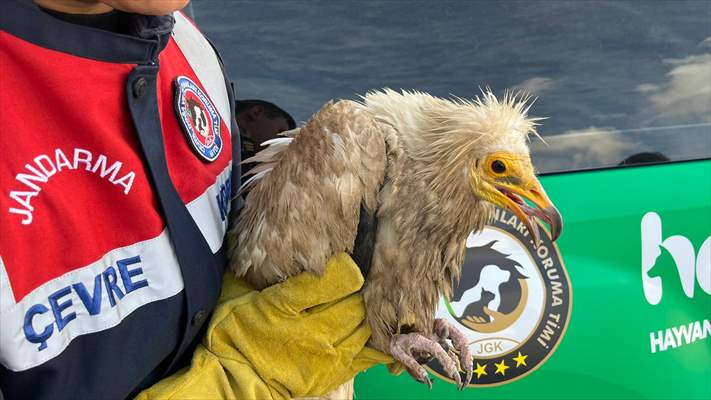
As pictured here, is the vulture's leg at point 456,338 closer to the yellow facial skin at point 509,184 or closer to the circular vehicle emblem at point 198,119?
the yellow facial skin at point 509,184

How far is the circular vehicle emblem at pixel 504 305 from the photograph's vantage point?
173 centimetres

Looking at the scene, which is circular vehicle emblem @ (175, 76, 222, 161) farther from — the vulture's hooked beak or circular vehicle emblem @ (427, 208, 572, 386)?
circular vehicle emblem @ (427, 208, 572, 386)

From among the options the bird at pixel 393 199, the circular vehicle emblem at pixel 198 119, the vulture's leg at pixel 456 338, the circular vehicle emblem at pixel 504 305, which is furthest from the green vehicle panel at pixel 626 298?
the circular vehicle emblem at pixel 198 119

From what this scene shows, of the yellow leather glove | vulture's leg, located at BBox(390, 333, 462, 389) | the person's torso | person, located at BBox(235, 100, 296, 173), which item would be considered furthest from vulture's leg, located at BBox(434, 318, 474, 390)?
person, located at BBox(235, 100, 296, 173)

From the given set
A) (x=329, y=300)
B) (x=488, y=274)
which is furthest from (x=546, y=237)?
(x=329, y=300)

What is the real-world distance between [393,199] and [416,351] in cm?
27

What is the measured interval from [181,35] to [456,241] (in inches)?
23.0

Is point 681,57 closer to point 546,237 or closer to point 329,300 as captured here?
point 546,237

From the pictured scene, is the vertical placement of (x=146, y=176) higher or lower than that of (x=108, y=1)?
lower

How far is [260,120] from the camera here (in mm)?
1668

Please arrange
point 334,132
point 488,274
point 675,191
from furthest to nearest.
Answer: point 675,191 → point 488,274 → point 334,132

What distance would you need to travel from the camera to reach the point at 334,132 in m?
1.11

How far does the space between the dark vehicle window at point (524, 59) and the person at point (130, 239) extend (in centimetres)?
48

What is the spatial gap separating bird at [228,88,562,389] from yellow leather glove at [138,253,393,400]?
1.3 inches
